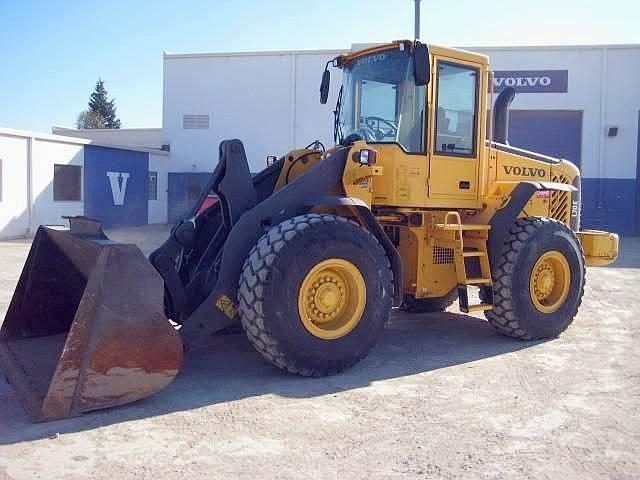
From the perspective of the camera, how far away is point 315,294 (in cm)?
549

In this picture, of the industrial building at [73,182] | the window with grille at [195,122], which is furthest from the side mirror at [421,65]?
the window with grille at [195,122]

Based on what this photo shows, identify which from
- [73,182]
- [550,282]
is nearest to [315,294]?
[550,282]

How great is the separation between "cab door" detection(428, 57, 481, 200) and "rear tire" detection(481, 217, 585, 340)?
0.76 meters

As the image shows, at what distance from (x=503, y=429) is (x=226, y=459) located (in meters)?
1.90

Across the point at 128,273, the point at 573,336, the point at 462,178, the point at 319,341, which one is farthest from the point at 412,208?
the point at 128,273

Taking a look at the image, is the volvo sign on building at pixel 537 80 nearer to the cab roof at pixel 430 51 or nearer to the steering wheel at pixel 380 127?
the cab roof at pixel 430 51

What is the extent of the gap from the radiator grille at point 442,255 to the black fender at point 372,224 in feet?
2.87

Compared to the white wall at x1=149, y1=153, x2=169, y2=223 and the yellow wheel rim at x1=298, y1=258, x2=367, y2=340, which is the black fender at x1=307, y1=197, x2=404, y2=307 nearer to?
the yellow wheel rim at x1=298, y1=258, x2=367, y2=340

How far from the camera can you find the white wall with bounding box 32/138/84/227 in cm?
1955

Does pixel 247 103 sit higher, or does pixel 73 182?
pixel 247 103

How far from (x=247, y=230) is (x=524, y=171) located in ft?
12.8

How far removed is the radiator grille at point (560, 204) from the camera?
26.2ft

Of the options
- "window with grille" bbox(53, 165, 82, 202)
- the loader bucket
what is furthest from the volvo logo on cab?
"window with grille" bbox(53, 165, 82, 202)

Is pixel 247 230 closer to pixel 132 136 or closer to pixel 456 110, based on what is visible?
pixel 456 110
